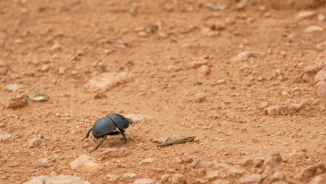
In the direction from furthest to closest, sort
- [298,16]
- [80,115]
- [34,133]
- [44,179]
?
[298,16] < [80,115] < [34,133] < [44,179]

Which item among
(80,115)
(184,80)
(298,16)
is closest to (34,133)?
(80,115)

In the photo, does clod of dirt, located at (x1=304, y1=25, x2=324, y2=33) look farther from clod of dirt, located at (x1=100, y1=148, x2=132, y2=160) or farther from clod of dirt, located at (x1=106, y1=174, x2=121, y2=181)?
clod of dirt, located at (x1=106, y1=174, x2=121, y2=181)

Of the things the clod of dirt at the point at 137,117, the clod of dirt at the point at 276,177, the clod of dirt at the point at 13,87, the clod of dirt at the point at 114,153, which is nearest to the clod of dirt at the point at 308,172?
the clod of dirt at the point at 276,177

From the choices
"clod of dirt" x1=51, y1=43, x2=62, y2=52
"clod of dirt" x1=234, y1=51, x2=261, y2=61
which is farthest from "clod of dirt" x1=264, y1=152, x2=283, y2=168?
"clod of dirt" x1=51, y1=43, x2=62, y2=52

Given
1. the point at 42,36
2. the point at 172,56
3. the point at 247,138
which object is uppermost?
the point at 42,36

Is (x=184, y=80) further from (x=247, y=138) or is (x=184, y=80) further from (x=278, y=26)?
(x=278, y=26)

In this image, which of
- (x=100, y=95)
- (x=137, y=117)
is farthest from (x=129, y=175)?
(x=100, y=95)
